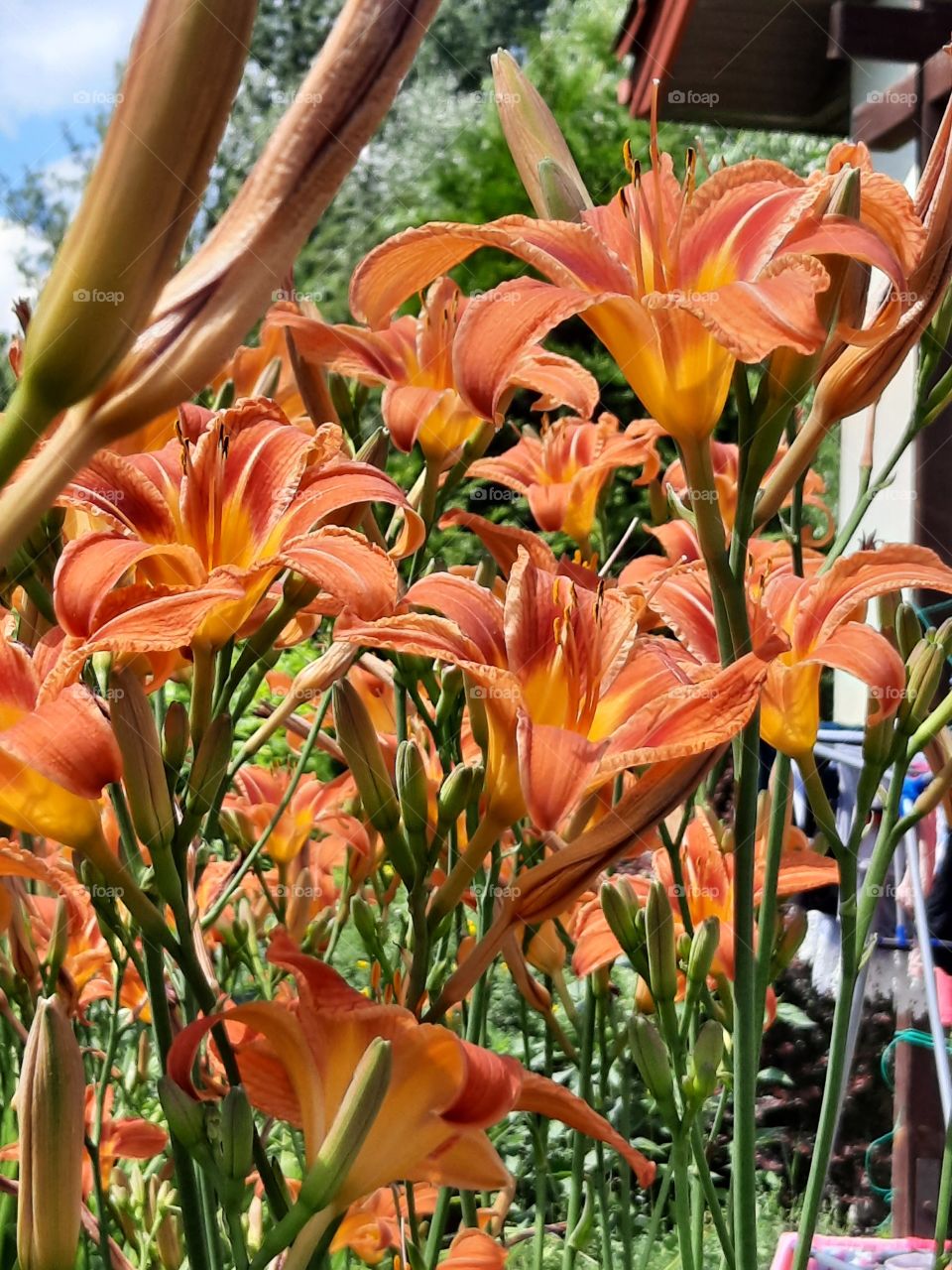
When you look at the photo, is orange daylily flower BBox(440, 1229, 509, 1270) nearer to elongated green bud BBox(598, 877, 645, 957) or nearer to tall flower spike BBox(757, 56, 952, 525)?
elongated green bud BBox(598, 877, 645, 957)

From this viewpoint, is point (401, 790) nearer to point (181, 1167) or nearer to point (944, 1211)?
point (181, 1167)

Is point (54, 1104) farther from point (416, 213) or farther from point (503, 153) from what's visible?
point (416, 213)

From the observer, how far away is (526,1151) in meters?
2.32

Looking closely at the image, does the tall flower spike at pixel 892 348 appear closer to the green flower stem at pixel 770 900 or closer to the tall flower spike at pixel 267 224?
the green flower stem at pixel 770 900

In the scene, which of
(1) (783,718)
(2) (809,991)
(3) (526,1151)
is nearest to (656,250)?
(1) (783,718)

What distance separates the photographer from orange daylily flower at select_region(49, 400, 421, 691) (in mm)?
505

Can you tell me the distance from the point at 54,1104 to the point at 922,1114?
226 centimetres

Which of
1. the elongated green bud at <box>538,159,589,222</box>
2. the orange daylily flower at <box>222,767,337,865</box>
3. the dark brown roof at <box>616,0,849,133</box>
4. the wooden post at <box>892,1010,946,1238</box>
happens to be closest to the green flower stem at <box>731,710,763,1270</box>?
the elongated green bud at <box>538,159,589,222</box>

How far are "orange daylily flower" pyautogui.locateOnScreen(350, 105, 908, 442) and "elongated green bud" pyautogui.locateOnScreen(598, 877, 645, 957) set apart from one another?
26 centimetres

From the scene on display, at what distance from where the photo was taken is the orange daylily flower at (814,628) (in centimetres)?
60

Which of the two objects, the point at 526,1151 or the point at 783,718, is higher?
the point at 783,718

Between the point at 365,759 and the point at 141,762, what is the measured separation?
5.8 inches

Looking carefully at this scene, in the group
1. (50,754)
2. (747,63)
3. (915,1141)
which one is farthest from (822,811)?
(747,63)

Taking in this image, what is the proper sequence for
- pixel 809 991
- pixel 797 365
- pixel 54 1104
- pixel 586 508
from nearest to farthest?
pixel 54 1104, pixel 797 365, pixel 586 508, pixel 809 991
